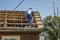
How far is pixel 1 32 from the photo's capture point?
1150 centimetres

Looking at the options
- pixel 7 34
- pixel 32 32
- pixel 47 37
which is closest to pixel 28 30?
pixel 32 32

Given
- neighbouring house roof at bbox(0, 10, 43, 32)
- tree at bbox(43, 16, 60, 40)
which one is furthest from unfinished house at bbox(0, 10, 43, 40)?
tree at bbox(43, 16, 60, 40)

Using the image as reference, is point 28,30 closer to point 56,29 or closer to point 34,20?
point 34,20

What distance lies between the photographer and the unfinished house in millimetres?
11281

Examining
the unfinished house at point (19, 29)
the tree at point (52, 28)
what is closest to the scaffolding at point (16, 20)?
the unfinished house at point (19, 29)

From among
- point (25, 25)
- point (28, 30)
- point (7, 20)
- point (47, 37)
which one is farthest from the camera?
point (47, 37)

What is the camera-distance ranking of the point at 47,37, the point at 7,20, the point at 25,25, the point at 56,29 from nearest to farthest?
1. the point at 25,25
2. the point at 7,20
3. the point at 56,29
4. the point at 47,37

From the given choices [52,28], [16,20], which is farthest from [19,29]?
[52,28]

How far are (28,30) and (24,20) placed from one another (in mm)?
1822

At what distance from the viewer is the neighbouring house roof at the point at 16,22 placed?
11.3m

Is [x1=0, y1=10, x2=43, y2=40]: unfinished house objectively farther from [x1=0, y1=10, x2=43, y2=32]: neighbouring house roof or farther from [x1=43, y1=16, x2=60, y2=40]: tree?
[x1=43, y1=16, x2=60, y2=40]: tree

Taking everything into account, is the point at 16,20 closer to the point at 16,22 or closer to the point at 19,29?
the point at 16,22

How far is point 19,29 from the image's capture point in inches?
446

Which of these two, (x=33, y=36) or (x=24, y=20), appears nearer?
(x=33, y=36)
